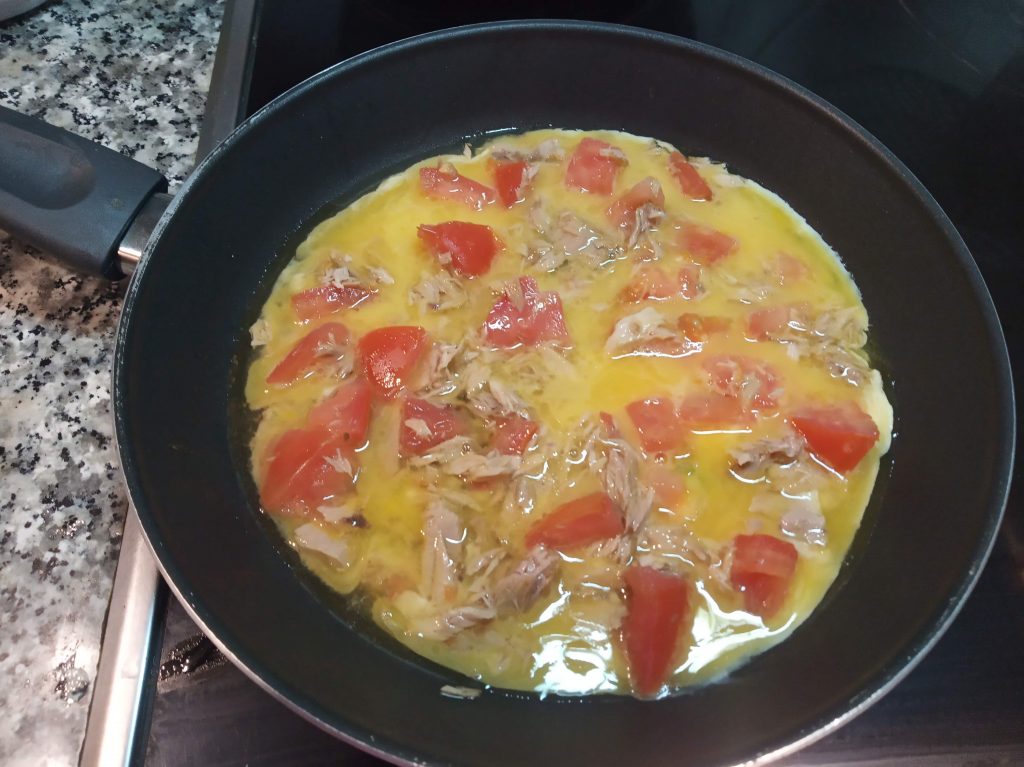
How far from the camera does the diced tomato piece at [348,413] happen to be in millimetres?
2051

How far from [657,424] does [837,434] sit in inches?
20.0

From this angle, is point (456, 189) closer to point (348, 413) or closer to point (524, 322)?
point (524, 322)

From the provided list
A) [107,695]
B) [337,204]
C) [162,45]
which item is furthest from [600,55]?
Result: [107,695]

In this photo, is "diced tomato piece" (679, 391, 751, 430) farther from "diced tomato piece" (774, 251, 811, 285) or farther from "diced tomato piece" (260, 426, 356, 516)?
"diced tomato piece" (260, 426, 356, 516)

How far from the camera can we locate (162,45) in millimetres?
2922

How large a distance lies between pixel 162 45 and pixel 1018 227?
3.35m

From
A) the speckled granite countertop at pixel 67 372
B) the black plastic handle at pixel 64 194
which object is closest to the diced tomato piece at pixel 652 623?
the speckled granite countertop at pixel 67 372

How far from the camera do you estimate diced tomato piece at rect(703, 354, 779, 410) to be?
2.12 metres

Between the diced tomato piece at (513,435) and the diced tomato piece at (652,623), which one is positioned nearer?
the diced tomato piece at (652,623)

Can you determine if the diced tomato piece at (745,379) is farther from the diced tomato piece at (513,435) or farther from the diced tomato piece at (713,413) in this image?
the diced tomato piece at (513,435)

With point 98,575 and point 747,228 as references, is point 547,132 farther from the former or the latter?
point 98,575

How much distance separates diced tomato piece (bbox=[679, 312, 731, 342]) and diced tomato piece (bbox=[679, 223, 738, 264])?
25 centimetres

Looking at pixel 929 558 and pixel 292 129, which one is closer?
pixel 929 558

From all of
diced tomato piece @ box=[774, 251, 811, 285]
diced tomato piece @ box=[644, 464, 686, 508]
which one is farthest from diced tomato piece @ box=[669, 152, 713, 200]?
diced tomato piece @ box=[644, 464, 686, 508]
